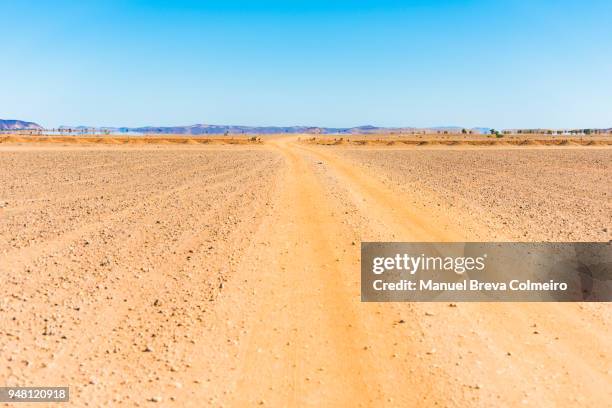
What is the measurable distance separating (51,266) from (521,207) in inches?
507

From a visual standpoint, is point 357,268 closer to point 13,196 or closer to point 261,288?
point 261,288

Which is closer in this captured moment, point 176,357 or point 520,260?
point 176,357

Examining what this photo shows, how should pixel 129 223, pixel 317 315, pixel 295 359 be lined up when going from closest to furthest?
pixel 295 359, pixel 317 315, pixel 129 223

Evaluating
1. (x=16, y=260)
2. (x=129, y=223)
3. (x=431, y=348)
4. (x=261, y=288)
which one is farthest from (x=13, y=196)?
(x=431, y=348)

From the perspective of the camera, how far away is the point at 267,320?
21.1 feet

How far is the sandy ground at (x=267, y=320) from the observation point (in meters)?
4.90

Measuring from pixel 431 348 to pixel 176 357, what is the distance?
3136 mm

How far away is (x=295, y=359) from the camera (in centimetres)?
543

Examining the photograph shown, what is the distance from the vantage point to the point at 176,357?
17.9 feet

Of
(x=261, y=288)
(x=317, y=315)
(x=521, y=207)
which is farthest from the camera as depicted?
(x=521, y=207)

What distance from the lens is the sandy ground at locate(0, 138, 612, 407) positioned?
4902mm

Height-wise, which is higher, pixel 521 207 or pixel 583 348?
pixel 521 207

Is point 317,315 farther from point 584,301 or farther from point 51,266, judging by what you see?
point 51,266

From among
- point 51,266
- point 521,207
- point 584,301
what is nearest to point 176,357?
point 51,266
